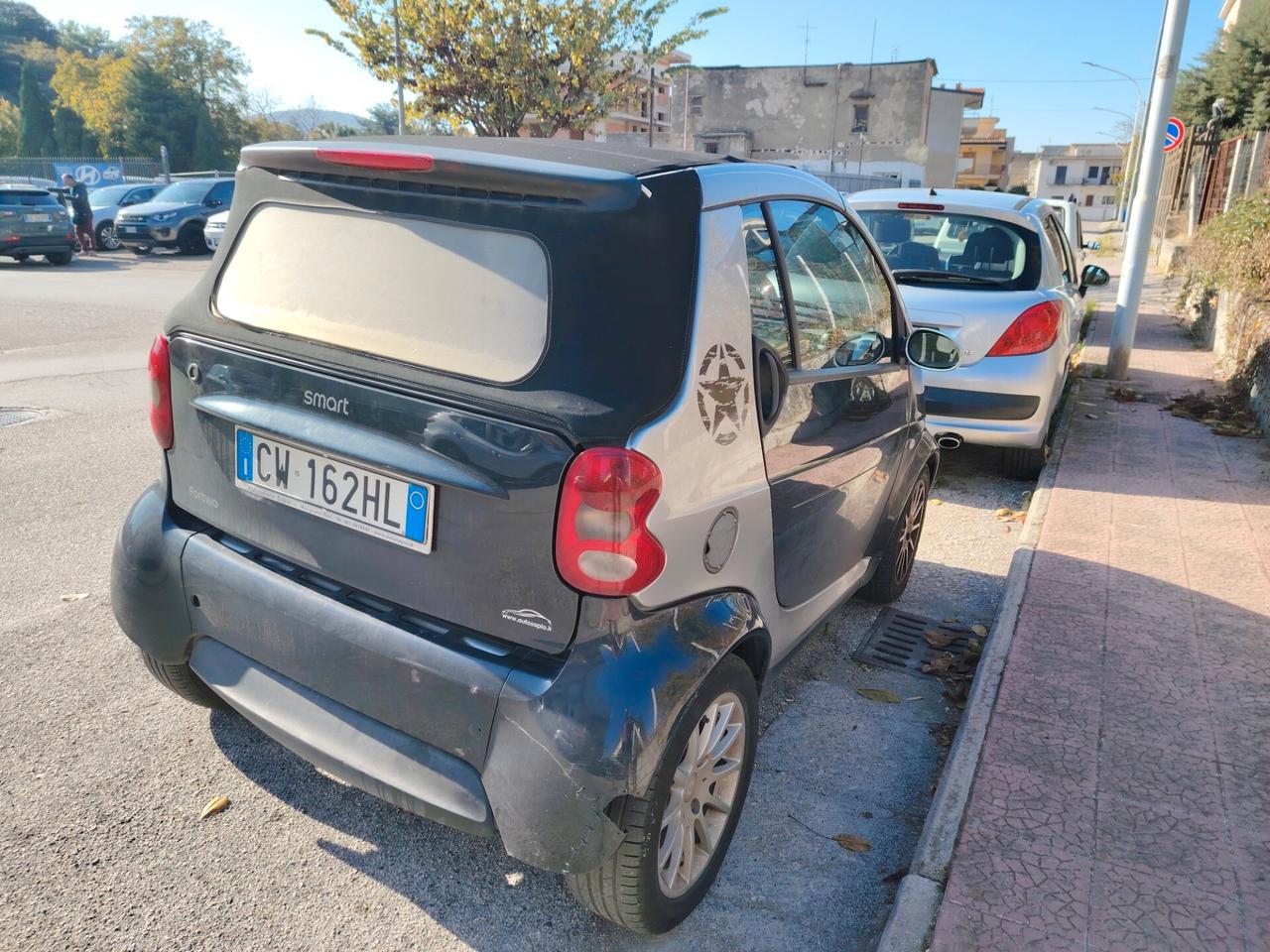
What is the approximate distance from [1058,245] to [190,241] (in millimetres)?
19434

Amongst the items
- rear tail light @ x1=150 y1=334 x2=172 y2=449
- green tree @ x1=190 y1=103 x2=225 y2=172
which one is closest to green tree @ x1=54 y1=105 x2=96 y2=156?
green tree @ x1=190 y1=103 x2=225 y2=172

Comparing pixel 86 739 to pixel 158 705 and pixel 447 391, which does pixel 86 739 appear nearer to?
pixel 158 705

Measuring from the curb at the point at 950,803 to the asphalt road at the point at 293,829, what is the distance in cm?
13

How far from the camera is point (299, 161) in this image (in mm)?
2439

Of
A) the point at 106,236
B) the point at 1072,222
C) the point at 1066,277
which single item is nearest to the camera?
the point at 1066,277

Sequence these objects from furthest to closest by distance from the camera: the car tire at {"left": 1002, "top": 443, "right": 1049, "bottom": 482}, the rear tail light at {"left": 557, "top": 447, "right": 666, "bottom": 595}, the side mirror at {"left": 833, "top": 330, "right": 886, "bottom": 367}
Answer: the car tire at {"left": 1002, "top": 443, "right": 1049, "bottom": 482}, the side mirror at {"left": 833, "top": 330, "right": 886, "bottom": 367}, the rear tail light at {"left": 557, "top": 447, "right": 666, "bottom": 595}

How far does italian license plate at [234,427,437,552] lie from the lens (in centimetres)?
213

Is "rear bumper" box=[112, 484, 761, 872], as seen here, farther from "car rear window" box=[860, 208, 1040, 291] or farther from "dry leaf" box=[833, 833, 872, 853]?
"car rear window" box=[860, 208, 1040, 291]

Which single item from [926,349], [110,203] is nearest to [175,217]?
[110,203]

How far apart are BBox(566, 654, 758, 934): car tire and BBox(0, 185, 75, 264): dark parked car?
19529 millimetres

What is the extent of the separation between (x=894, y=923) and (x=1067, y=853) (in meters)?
0.63

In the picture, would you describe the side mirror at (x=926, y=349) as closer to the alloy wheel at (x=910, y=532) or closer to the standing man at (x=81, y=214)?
the alloy wheel at (x=910, y=532)

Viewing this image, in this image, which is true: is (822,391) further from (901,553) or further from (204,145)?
(204,145)

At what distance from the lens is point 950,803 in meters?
2.76
